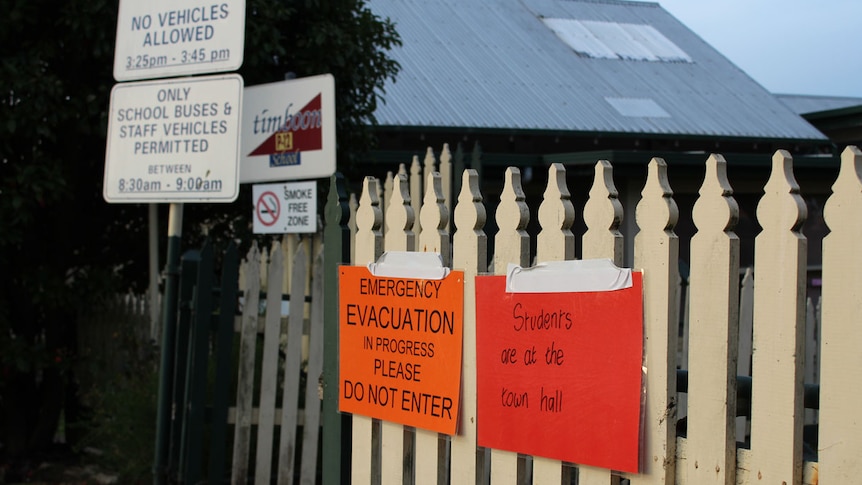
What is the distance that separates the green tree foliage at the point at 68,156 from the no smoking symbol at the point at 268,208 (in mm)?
1025

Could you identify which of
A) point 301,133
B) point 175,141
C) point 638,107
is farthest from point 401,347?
point 638,107

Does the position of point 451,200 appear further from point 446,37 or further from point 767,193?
point 446,37

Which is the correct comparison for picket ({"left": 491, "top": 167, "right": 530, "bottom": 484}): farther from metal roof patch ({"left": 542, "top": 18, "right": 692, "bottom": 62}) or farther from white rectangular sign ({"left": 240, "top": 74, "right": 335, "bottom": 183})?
metal roof patch ({"left": 542, "top": 18, "right": 692, "bottom": 62})

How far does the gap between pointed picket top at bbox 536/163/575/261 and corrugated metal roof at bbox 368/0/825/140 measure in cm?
1001

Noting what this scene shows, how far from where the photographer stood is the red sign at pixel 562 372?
9.94 feet

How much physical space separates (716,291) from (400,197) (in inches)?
62.7

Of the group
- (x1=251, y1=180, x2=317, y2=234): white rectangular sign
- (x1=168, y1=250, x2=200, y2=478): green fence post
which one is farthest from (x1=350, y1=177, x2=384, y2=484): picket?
(x1=251, y1=180, x2=317, y2=234): white rectangular sign

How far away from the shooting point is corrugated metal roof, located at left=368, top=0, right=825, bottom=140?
1459cm

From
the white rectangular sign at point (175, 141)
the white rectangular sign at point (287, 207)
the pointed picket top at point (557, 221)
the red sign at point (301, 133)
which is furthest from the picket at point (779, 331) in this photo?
the white rectangular sign at point (287, 207)

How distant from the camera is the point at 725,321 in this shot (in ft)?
9.29

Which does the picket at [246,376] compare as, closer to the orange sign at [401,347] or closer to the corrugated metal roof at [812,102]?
the orange sign at [401,347]

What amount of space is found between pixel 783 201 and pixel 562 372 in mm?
884

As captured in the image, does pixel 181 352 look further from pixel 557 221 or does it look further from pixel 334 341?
pixel 557 221

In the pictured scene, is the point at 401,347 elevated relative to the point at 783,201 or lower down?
lower down
